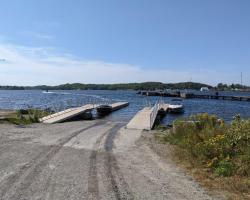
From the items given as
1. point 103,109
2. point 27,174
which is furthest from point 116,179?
point 103,109

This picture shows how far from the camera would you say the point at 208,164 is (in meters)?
11.5

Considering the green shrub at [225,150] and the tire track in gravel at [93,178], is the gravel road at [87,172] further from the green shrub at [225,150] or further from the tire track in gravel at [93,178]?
the green shrub at [225,150]

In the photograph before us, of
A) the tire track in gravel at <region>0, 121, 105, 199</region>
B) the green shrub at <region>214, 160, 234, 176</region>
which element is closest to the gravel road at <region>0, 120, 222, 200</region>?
the tire track in gravel at <region>0, 121, 105, 199</region>

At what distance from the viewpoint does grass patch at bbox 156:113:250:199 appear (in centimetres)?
966

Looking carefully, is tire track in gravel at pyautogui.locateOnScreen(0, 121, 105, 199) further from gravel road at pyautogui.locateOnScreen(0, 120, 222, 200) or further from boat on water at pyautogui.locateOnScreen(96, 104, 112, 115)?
boat on water at pyautogui.locateOnScreen(96, 104, 112, 115)

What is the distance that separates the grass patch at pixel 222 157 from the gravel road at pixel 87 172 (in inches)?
24.9

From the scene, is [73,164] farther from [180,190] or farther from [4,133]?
[4,133]

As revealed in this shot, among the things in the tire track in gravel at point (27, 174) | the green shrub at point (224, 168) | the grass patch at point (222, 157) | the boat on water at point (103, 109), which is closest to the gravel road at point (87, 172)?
the tire track in gravel at point (27, 174)

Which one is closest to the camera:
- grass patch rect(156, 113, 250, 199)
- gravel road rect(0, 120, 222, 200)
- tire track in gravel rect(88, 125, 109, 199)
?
tire track in gravel rect(88, 125, 109, 199)

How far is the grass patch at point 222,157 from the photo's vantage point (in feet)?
31.7

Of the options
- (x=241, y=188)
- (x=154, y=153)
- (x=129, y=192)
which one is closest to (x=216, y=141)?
(x=154, y=153)

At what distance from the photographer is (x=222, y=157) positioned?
11.9 m

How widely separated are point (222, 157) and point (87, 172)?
13.0 ft

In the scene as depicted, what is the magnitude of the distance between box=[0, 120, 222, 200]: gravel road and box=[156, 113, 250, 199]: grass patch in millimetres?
633
